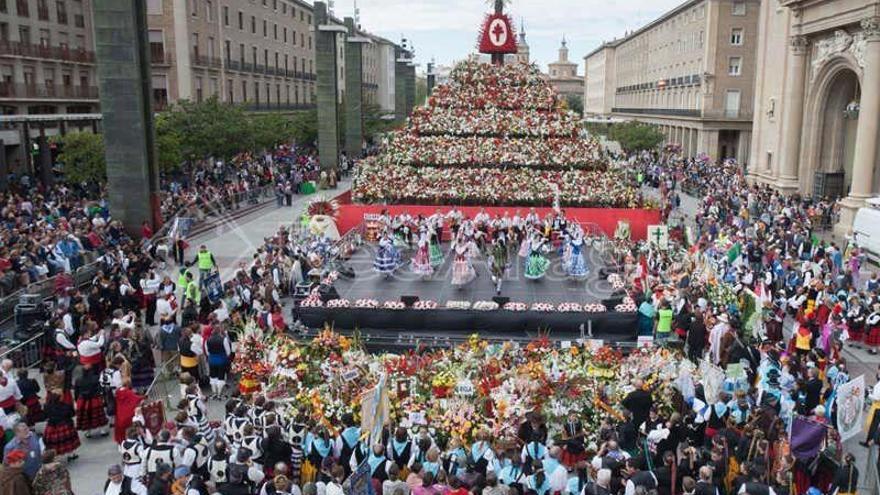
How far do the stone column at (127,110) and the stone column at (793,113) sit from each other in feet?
98.0

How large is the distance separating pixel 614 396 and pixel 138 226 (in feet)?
63.2

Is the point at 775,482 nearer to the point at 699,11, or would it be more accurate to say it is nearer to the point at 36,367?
the point at 36,367

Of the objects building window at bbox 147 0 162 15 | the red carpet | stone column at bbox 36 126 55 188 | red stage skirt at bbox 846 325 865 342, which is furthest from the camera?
building window at bbox 147 0 162 15

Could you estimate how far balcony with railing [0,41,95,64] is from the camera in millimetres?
40375

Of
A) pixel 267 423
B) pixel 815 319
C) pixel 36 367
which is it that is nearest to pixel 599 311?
pixel 815 319

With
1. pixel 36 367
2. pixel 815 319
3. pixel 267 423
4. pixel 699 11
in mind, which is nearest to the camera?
pixel 267 423

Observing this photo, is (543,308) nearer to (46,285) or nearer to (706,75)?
(46,285)

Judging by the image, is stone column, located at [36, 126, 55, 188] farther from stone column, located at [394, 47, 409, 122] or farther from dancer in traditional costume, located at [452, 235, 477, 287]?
stone column, located at [394, 47, 409, 122]

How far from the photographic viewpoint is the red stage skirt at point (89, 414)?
1317 cm

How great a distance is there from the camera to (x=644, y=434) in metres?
11.6

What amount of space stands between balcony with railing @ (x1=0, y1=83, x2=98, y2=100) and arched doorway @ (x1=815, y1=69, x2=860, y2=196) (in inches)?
1654

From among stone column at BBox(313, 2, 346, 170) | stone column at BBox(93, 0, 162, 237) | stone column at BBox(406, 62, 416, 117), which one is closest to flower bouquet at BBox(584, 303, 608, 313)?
stone column at BBox(93, 0, 162, 237)

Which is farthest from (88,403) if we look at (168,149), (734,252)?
(168,149)

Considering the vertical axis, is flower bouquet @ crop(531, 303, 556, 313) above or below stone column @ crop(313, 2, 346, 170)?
below
